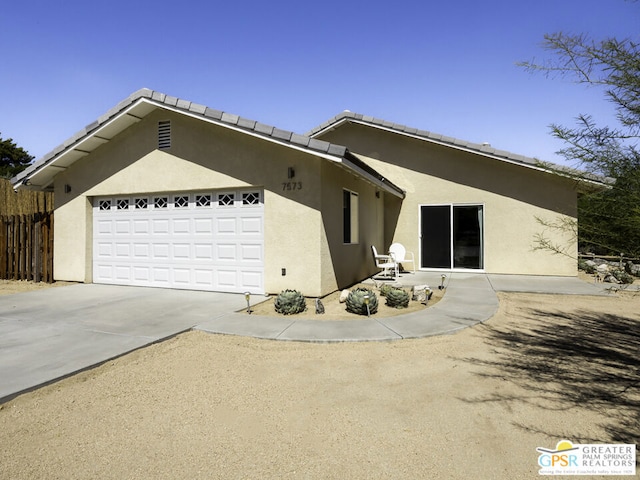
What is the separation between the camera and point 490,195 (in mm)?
11953

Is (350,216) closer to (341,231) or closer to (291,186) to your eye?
(341,231)

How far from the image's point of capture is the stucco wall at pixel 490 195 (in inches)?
450

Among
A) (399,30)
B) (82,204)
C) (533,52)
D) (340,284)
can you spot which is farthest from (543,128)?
(82,204)

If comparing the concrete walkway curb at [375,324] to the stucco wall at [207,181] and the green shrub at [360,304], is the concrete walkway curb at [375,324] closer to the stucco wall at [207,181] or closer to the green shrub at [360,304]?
the green shrub at [360,304]

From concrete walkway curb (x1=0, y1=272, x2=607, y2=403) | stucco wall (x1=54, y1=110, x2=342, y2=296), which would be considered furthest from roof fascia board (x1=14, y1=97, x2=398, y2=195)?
concrete walkway curb (x1=0, y1=272, x2=607, y2=403)

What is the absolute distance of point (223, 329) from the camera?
18.4 ft

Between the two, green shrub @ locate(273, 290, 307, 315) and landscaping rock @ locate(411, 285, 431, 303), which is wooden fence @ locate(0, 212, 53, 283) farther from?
landscaping rock @ locate(411, 285, 431, 303)

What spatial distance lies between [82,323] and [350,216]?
666cm

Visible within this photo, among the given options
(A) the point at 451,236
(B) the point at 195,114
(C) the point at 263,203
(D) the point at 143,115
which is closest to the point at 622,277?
(A) the point at 451,236

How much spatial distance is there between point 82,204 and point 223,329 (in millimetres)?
7504

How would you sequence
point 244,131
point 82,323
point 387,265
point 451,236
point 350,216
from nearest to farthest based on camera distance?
point 82,323
point 244,131
point 350,216
point 387,265
point 451,236

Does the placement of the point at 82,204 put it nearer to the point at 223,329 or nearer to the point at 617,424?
the point at 223,329

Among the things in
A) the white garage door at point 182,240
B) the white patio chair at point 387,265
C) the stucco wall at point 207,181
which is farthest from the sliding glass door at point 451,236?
the white garage door at point 182,240

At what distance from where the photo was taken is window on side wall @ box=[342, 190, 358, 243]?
946 centimetres
